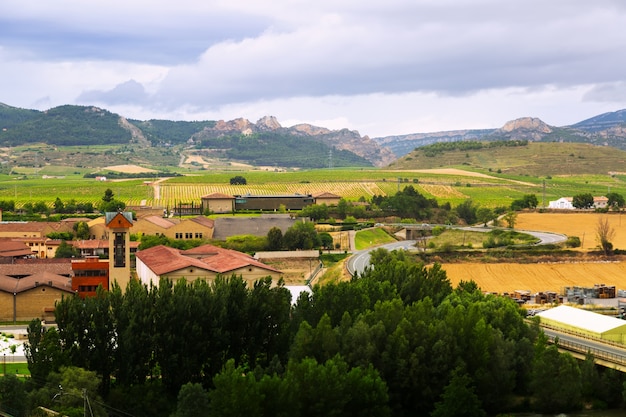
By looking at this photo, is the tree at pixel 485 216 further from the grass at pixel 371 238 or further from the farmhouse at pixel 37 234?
the farmhouse at pixel 37 234

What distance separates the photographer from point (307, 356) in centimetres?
4041

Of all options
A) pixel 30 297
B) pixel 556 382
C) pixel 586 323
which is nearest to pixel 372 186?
pixel 30 297

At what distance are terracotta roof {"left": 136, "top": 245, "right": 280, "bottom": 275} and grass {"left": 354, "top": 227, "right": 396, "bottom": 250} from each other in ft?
70.9

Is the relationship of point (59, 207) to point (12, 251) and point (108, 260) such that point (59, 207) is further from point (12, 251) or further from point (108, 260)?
point (108, 260)

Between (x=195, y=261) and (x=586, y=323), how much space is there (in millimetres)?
26872

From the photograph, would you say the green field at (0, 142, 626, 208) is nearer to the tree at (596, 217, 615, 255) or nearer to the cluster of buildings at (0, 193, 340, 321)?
the cluster of buildings at (0, 193, 340, 321)

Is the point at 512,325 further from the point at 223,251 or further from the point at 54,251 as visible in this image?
the point at 54,251

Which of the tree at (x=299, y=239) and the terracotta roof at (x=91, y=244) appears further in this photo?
the tree at (x=299, y=239)

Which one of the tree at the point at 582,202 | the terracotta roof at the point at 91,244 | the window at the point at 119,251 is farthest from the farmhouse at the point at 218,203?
the window at the point at 119,251

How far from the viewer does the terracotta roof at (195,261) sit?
2450 inches

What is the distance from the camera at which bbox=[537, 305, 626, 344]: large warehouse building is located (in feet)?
157

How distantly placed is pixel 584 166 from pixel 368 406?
167m

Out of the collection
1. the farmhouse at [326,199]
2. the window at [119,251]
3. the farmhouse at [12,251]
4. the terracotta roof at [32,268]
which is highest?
the window at [119,251]

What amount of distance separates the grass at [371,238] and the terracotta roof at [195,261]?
70.9 feet
